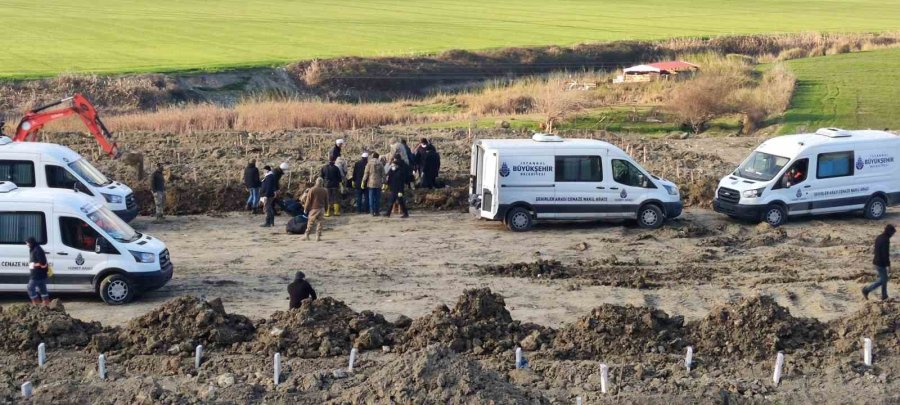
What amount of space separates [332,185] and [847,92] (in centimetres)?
Result: 2636

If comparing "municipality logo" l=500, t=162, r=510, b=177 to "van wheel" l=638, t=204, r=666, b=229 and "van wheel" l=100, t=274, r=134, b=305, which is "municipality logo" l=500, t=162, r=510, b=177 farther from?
"van wheel" l=100, t=274, r=134, b=305

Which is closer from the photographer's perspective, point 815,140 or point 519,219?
point 519,219

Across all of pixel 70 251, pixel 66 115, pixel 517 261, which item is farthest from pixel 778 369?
pixel 66 115

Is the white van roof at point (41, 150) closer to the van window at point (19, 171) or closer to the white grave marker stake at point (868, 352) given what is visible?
the van window at point (19, 171)

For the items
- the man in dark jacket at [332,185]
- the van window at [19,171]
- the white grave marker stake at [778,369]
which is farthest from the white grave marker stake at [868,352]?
the van window at [19,171]

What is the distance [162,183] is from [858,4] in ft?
291

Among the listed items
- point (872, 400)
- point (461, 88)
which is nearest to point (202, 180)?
point (872, 400)

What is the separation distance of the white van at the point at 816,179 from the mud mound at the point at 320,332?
36.9 feet

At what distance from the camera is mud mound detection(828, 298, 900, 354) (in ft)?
A: 51.5

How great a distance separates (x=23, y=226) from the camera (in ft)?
60.2

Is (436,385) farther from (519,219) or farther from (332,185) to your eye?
(332,185)

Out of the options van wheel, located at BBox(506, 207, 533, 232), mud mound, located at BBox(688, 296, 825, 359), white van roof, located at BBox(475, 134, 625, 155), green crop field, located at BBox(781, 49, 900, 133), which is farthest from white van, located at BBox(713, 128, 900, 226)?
green crop field, located at BBox(781, 49, 900, 133)

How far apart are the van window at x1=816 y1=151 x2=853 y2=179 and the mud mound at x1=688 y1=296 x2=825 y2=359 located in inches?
372

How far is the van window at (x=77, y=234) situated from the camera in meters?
18.5
